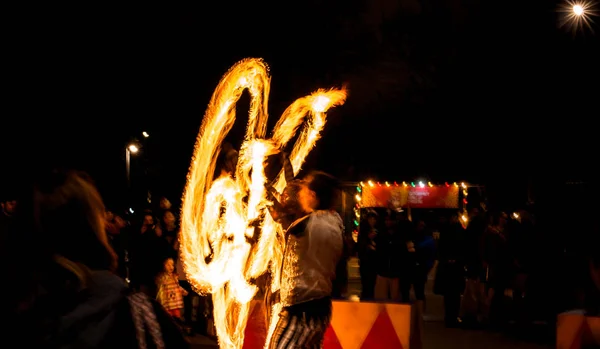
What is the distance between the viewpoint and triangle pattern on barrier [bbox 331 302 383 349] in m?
7.57

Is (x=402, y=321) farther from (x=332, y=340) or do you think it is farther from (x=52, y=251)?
(x=52, y=251)

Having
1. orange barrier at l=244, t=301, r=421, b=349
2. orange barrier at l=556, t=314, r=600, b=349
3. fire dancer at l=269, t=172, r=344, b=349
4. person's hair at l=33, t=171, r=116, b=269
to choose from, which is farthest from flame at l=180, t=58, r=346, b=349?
person's hair at l=33, t=171, r=116, b=269

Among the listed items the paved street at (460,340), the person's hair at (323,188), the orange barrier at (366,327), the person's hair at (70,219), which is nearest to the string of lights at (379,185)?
the paved street at (460,340)

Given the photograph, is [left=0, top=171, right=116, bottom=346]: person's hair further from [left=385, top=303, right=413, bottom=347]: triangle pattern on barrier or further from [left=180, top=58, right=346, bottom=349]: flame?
[left=385, top=303, right=413, bottom=347]: triangle pattern on barrier

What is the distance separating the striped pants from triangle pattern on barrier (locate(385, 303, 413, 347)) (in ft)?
6.70

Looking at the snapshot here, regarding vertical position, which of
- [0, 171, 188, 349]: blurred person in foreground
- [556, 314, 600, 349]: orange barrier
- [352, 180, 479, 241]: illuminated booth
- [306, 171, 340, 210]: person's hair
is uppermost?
[352, 180, 479, 241]: illuminated booth

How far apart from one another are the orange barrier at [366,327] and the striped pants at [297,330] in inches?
79.5

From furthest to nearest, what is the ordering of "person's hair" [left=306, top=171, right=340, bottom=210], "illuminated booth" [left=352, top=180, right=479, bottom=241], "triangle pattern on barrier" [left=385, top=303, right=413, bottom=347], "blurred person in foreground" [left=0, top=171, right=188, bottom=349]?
"illuminated booth" [left=352, top=180, right=479, bottom=241] < "triangle pattern on barrier" [left=385, top=303, right=413, bottom=347] < "person's hair" [left=306, top=171, right=340, bottom=210] < "blurred person in foreground" [left=0, top=171, right=188, bottom=349]

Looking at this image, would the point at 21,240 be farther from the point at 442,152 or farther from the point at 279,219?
the point at 442,152

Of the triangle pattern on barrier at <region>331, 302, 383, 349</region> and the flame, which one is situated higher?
the flame

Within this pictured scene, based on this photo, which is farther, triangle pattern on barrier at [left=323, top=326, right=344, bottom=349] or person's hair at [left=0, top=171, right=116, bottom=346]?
triangle pattern on barrier at [left=323, top=326, right=344, bottom=349]

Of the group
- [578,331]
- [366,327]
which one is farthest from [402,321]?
[578,331]

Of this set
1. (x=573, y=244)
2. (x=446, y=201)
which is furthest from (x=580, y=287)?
(x=446, y=201)

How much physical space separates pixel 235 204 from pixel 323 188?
267 cm
